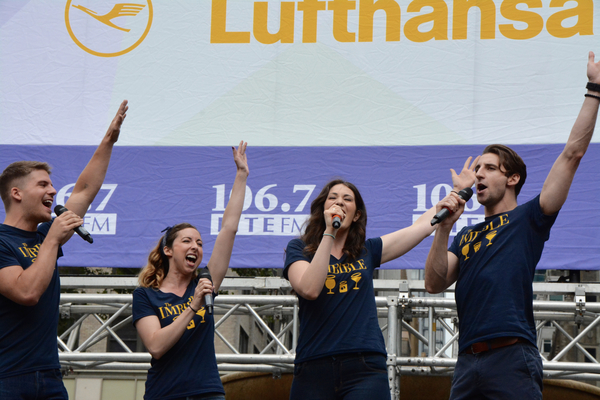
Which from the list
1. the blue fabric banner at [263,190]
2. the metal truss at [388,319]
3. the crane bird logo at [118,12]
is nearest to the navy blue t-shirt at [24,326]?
the metal truss at [388,319]

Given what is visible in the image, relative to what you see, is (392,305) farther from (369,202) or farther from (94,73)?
(94,73)

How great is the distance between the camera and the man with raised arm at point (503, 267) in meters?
2.61

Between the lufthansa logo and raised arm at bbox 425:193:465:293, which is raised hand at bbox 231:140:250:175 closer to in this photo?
raised arm at bbox 425:193:465:293

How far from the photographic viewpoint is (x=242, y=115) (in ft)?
17.8

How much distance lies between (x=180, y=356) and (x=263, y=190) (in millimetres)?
2280

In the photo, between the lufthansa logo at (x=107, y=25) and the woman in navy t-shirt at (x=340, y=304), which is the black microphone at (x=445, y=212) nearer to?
the woman in navy t-shirt at (x=340, y=304)

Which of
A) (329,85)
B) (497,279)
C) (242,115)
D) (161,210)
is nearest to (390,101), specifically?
(329,85)

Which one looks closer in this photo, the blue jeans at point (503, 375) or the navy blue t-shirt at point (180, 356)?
the blue jeans at point (503, 375)

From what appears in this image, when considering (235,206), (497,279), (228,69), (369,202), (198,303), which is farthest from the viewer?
(228,69)

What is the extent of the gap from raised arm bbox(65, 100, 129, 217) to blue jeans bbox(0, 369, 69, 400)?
2.59 feet

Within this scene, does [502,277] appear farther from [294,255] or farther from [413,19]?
[413,19]

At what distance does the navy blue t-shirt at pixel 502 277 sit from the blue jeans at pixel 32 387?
1624mm

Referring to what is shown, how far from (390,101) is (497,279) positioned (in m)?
2.79

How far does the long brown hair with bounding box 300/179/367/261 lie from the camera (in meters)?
3.10
